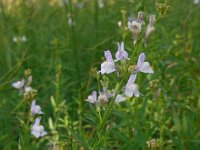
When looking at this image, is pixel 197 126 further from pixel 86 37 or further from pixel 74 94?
pixel 86 37

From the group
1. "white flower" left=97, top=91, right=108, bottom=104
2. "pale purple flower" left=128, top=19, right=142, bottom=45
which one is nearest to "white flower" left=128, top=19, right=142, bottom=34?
"pale purple flower" left=128, top=19, right=142, bottom=45

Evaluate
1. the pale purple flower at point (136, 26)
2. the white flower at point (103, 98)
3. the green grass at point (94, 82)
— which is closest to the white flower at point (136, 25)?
the pale purple flower at point (136, 26)

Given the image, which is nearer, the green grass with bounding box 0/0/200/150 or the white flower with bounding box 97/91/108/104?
the white flower with bounding box 97/91/108/104

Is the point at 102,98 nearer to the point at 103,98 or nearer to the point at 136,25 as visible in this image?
the point at 103,98

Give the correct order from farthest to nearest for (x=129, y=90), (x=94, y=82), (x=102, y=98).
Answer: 1. (x=94, y=82)
2. (x=102, y=98)
3. (x=129, y=90)

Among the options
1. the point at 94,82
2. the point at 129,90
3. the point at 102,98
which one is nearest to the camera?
the point at 129,90

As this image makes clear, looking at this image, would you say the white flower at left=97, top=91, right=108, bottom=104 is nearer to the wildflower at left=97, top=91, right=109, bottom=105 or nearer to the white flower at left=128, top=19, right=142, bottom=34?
the wildflower at left=97, top=91, right=109, bottom=105

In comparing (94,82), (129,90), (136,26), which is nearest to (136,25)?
(136,26)

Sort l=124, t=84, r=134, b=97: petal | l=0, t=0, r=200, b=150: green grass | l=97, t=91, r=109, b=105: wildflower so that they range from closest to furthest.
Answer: l=124, t=84, r=134, b=97: petal < l=97, t=91, r=109, b=105: wildflower < l=0, t=0, r=200, b=150: green grass
